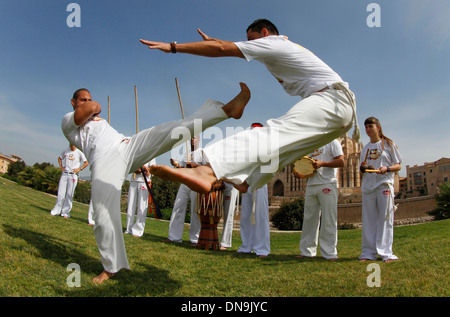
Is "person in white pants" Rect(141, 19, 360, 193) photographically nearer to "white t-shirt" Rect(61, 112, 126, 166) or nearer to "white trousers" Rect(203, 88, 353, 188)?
"white trousers" Rect(203, 88, 353, 188)

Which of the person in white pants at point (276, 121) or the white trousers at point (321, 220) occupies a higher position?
the person in white pants at point (276, 121)

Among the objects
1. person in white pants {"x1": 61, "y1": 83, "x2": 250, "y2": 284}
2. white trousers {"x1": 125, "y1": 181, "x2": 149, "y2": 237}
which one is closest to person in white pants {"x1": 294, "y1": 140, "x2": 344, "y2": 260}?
person in white pants {"x1": 61, "y1": 83, "x2": 250, "y2": 284}

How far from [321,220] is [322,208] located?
249mm

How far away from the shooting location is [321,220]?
6273 mm

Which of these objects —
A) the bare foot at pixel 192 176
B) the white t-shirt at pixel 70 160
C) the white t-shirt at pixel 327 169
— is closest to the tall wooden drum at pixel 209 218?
the white t-shirt at pixel 327 169

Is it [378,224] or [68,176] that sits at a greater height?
[68,176]

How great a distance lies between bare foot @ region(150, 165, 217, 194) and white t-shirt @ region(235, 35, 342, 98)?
1.22 m

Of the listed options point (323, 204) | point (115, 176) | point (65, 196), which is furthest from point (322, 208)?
point (65, 196)

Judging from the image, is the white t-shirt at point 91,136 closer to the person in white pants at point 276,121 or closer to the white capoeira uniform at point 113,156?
the white capoeira uniform at point 113,156

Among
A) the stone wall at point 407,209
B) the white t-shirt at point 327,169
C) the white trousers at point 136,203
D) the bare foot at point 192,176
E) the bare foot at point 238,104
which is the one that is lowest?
the stone wall at point 407,209

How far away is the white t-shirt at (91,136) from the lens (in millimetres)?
3975

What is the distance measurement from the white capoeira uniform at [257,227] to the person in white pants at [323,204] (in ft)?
2.60

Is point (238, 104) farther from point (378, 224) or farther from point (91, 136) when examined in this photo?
point (378, 224)
